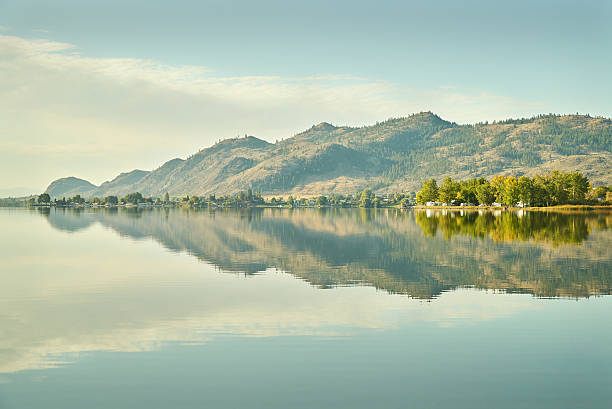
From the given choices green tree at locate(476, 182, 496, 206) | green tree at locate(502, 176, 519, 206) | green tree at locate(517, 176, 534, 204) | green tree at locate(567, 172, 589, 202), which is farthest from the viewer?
green tree at locate(476, 182, 496, 206)

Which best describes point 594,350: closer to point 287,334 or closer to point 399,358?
point 399,358

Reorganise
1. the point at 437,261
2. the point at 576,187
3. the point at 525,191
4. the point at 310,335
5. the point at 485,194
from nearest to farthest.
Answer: the point at 310,335, the point at 437,261, the point at 525,191, the point at 576,187, the point at 485,194

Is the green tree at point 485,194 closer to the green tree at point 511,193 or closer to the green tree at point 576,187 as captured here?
the green tree at point 511,193

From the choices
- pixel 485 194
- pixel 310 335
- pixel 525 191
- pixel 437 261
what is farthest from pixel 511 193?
pixel 310 335

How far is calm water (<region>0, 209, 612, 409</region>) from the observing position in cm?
1358

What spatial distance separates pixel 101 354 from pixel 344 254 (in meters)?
31.6

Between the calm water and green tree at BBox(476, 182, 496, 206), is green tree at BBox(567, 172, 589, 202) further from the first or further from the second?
the calm water

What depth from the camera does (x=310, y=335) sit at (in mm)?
18625

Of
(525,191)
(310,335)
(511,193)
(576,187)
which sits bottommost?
(310,335)

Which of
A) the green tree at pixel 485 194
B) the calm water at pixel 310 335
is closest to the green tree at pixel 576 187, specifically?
the green tree at pixel 485 194

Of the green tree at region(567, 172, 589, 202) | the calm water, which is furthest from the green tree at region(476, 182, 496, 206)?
the calm water

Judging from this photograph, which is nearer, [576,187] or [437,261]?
[437,261]

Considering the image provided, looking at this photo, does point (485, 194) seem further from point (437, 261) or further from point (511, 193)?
point (437, 261)

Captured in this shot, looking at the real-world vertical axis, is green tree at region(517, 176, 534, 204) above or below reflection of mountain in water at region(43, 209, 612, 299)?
above
